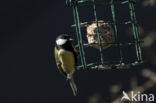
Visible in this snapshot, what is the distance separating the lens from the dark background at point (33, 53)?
6.03m

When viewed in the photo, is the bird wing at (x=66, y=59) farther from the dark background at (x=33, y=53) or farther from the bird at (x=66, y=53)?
the dark background at (x=33, y=53)

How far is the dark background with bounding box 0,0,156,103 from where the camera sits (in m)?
Answer: 6.03

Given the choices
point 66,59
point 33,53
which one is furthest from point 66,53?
point 33,53

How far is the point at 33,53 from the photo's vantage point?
6.12m

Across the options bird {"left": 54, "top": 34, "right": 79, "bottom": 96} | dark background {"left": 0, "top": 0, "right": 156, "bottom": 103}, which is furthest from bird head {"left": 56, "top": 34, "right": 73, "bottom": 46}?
dark background {"left": 0, "top": 0, "right": 156, "bottom": 103}

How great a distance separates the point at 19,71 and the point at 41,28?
1.71 ft

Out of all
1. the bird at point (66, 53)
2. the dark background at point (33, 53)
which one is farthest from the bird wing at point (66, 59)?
the dark background at point (33, 53)

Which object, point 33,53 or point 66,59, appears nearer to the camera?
point 66,59

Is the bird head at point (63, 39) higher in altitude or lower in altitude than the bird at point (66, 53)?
higher

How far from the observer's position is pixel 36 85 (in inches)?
239

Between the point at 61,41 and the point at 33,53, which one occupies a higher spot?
the point at 61,41

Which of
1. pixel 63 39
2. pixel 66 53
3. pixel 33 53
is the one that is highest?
pixel 63 39

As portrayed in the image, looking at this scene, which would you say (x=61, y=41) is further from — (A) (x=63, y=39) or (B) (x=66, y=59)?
(B) (x=66, y=59)

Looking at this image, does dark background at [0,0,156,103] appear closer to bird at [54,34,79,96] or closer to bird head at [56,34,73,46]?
bird at [54,34,79,96]
